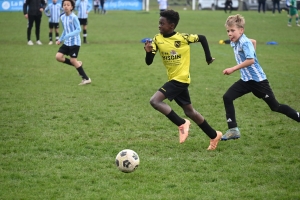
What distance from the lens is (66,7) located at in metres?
12.3

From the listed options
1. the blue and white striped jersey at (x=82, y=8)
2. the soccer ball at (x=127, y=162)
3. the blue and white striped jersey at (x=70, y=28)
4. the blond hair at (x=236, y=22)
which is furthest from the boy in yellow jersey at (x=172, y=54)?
the blue and white striped jersey at (x=82, y=8)

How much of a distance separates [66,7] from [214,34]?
1489 centimetres

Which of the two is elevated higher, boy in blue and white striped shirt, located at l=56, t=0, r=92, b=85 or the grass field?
boy in blue and white striped shirt, located at l=56, t=0, r=92, b=85

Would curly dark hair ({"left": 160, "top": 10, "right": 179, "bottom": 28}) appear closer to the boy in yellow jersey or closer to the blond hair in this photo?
the boy in yellow jersey

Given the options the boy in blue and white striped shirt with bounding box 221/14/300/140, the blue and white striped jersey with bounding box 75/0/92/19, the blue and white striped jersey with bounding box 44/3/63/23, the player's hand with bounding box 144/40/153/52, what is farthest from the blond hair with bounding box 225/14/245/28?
the blue and white striped jersey with bounding box 44/3/63/23

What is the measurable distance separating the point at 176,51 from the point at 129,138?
1638 mm

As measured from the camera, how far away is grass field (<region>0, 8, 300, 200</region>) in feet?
18.3

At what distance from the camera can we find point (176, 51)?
6.93 meters

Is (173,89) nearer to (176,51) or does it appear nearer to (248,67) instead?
(176,51)

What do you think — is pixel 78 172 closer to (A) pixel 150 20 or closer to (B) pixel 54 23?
(B) pixel 54 23

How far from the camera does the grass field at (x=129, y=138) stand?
18.3 ft

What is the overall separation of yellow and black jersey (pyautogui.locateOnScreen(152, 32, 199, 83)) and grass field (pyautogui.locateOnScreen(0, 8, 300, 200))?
1072 mm

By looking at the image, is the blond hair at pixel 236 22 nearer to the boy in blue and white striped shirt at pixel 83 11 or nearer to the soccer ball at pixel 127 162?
the soccer ball at pixel 127 162

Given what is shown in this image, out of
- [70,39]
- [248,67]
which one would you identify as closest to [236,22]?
[248,67]
